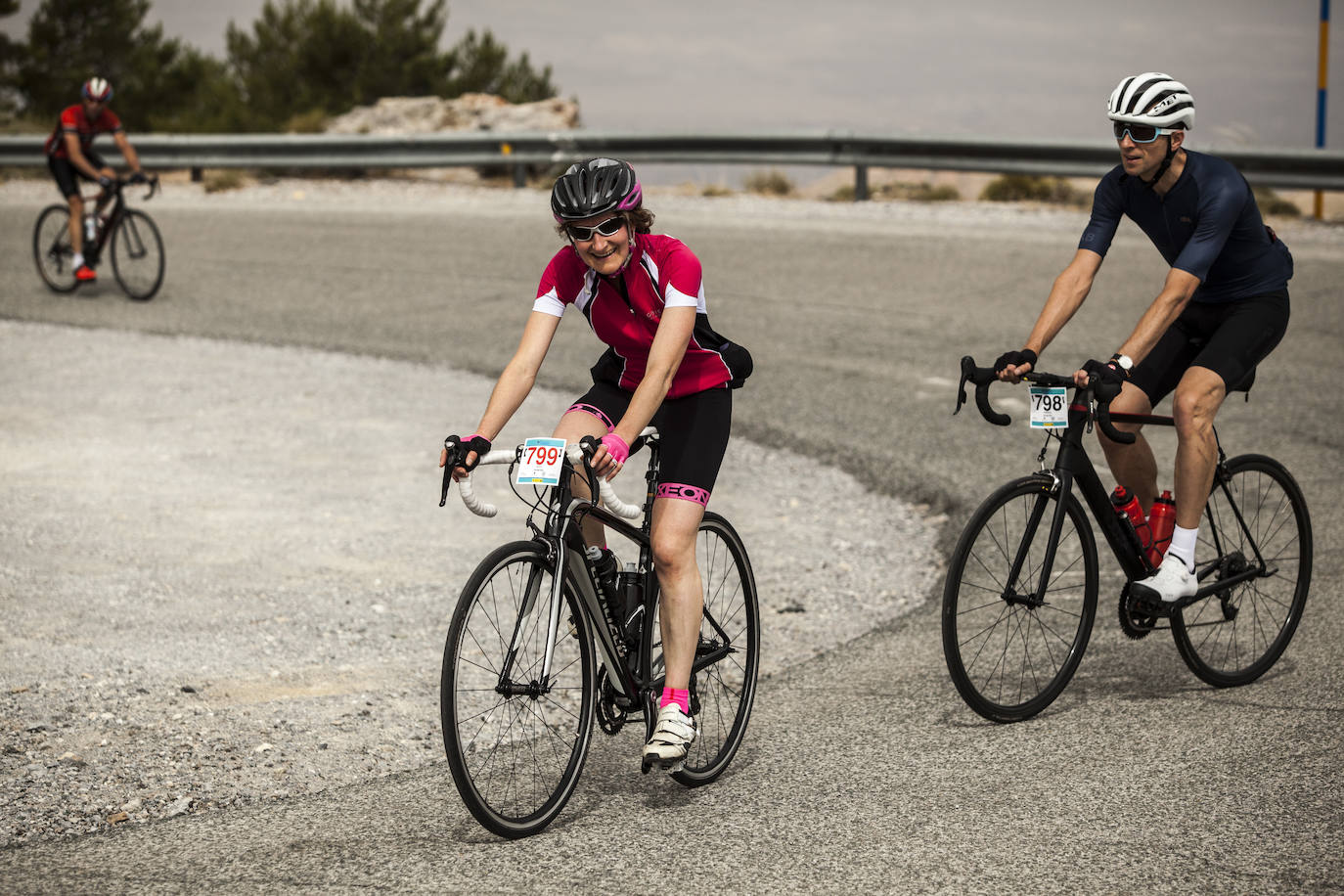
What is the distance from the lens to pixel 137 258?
45.5 ft

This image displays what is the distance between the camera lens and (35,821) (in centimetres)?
413

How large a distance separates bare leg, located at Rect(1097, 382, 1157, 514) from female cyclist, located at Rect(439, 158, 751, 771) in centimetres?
177

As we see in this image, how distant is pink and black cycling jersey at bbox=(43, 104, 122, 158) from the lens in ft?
44.1

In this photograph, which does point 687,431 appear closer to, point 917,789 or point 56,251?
point 917,789

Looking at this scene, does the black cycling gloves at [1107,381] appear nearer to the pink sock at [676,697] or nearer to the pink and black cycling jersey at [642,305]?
the pink and black cycling jersey at [642,305]

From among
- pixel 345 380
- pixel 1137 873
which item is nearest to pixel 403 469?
pixel 345 380

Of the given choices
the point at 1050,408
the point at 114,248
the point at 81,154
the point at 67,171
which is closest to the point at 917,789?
the point at 1050,408

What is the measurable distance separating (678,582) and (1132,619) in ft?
6.89

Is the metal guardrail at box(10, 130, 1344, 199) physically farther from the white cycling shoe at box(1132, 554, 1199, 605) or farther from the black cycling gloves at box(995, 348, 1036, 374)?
the black cycling gloves at box(995, 348, 1036, 374)

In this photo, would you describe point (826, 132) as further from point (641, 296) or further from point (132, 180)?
point (641, 296)

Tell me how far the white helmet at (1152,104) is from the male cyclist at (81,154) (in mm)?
10871

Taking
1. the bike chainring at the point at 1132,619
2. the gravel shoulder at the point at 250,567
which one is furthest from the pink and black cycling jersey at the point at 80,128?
the bike chainring at the point at 1132,619

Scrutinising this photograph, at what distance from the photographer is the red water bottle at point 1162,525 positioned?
5340mm

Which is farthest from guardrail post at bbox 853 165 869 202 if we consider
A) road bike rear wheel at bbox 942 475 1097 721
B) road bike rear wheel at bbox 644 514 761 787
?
road bike rear wheel at bbox 644 514 761 787
